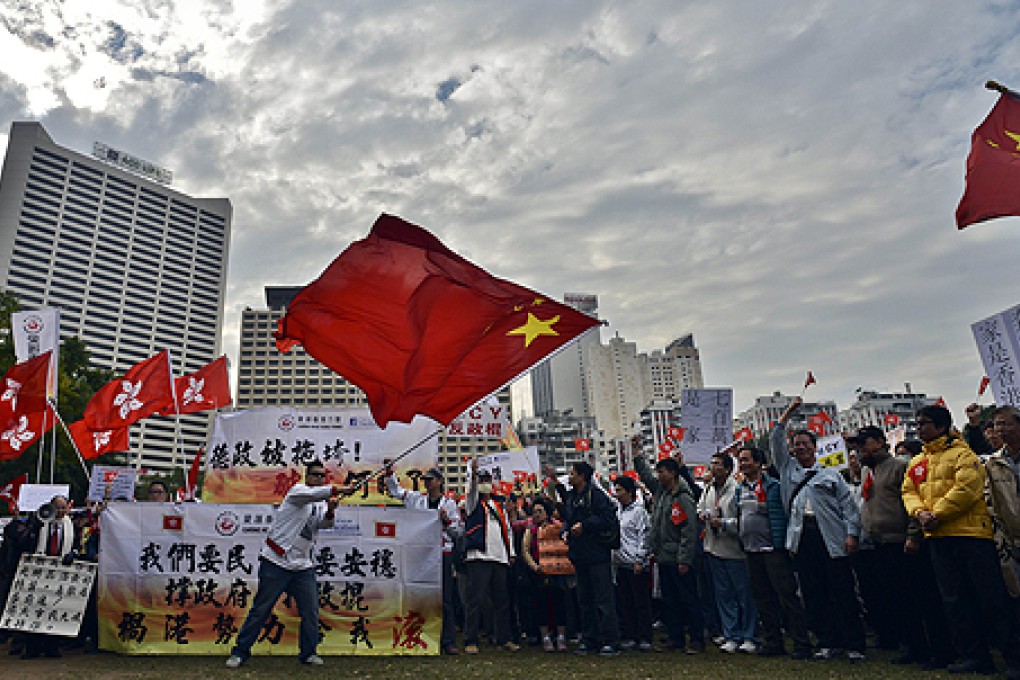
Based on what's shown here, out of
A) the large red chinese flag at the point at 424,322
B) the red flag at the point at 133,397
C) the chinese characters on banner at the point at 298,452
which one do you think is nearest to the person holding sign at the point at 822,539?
the large red chinese flag at the point at 424,322

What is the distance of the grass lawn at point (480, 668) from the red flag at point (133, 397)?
18.2ft

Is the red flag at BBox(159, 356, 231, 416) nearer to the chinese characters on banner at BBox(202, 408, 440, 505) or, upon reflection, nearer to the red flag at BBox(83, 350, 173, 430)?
the red flag at BBox(83, 350, 173, 430)

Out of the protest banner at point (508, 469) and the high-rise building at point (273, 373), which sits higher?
the high-rise building at point (273, 373)

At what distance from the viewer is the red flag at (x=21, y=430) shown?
10453mm

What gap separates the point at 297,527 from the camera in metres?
6.66

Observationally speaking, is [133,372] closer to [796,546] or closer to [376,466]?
[376,466]

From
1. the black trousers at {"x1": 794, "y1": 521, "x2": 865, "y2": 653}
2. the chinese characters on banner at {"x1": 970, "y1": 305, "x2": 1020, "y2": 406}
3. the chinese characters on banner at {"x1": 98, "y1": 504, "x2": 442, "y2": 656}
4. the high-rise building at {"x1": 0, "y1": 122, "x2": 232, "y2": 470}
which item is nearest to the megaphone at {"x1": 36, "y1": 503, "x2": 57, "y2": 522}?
the chinese characters on banner at {"x1": 98, "y1": 504, "x2": 442, "y2": 656}

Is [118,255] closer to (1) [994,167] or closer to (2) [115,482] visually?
(2) [115,482]

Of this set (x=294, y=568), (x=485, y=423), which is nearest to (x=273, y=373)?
(x=485, y=423)

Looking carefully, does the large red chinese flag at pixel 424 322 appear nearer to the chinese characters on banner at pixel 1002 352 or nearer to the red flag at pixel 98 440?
the chinese characters on banner at pixel 1002 352

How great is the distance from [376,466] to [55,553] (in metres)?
3.79

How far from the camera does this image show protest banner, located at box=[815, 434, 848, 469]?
33.0 feet

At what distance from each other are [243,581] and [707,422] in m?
6.66

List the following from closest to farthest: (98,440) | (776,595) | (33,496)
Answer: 1. (776,595)
2. (33,496)
3. (98,440)
